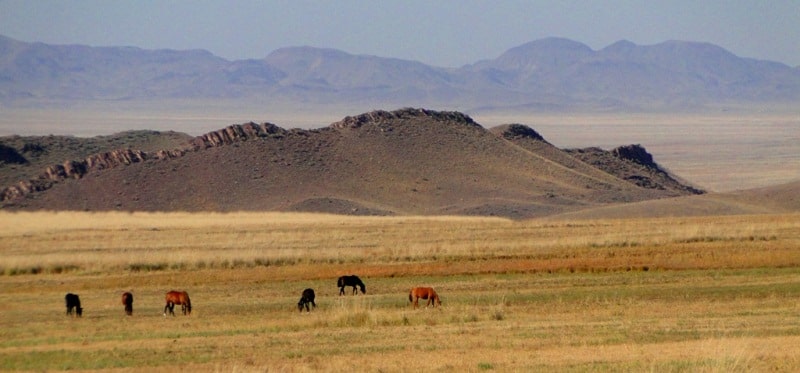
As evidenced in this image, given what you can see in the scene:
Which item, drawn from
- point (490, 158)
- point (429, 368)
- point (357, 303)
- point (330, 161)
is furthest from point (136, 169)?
point (429, 368)

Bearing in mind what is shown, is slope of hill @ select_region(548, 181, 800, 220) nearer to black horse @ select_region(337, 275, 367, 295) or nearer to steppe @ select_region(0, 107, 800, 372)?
steppe @ select_region(0, 107, 800, 372)

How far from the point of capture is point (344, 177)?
261 feet

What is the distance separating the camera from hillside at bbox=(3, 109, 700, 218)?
245 ft

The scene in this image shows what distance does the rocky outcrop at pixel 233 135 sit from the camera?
278 ft

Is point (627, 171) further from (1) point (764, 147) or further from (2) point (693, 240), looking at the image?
(1) point (764, 147)

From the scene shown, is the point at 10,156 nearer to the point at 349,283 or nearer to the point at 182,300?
the point at 349,283

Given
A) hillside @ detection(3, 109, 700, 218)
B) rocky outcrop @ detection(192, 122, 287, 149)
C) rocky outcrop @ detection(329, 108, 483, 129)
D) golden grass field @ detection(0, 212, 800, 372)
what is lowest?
golden grass field @ detection(0, 212, 800, 372)

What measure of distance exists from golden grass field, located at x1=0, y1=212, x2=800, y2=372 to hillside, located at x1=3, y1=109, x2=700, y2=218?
64.6 feet

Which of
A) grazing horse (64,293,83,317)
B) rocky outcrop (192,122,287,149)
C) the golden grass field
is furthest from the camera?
rocky outcrop (192,122,287,149)

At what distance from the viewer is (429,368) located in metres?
17.0

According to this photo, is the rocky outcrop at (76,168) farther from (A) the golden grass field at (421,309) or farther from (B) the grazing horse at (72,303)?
(B) the grazing horse at (72,303)

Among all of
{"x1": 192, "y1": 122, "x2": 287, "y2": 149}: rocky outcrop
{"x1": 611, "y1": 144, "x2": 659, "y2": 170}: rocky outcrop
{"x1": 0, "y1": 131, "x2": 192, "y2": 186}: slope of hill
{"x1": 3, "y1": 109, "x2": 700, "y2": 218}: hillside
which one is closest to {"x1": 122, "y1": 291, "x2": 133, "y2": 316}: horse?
{"x1": 3, "y1": 109, "x2": 700, "y2": 218}: hillside

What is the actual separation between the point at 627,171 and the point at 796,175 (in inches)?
1164

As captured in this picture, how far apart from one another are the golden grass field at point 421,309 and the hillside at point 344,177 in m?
19.7
